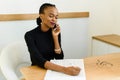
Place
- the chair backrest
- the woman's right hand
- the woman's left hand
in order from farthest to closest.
A: the woman's left hand → the chair backrest → the woman's right hand

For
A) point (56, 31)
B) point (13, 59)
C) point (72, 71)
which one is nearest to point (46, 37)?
point (56, 31)

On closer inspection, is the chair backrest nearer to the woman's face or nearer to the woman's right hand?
the woman's face

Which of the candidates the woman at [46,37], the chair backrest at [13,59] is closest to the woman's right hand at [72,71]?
the woman at [46,37]

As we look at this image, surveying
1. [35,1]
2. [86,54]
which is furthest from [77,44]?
[35,1]

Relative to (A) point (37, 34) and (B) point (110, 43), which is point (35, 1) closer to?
(A) point (37, 34)

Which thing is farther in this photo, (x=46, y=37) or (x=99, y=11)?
(x=99, y=11)

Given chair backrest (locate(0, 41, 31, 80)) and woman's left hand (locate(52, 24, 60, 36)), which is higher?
woman's left hand (locate(52, 24, 60, 36))

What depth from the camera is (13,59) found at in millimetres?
1704

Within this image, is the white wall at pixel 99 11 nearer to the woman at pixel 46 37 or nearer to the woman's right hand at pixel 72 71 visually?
the woman at pixel 46 37

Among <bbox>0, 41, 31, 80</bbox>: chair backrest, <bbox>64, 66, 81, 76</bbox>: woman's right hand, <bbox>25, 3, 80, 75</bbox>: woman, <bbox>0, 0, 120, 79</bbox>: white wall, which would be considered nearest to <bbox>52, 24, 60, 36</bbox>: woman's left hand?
<bbox>25, 3, 80, 75</bbox>: woman

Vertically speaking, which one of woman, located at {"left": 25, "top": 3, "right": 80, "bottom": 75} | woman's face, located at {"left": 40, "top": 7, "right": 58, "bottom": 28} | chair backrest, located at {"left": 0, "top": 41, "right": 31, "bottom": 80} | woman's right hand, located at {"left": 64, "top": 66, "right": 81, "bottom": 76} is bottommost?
chair backrest, located at {"left": 0, "top": 41, "right": 31, "bottom": 80}

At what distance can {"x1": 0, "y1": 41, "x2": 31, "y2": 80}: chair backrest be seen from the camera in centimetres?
150

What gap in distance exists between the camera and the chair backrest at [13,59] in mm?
1496

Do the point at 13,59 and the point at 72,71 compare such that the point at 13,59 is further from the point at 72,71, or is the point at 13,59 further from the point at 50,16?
the point at 72,71
